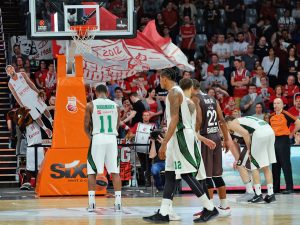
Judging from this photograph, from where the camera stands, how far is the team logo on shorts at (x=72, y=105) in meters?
20.3

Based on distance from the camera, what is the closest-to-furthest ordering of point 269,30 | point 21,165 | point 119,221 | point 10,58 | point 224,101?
1. point 119,221
2. point 21,165
3. point 224,101
4. point 10,58
5. point 269,30

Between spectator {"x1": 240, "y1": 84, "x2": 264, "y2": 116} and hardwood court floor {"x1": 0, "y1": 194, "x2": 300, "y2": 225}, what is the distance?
4350 mm

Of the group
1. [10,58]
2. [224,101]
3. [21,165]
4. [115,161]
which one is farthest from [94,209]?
[10,58]

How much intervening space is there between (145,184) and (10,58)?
758cm

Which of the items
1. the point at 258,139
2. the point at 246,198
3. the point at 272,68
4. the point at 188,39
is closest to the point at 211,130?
the point at 258,139

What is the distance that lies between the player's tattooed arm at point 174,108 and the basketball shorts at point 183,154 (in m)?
0.30

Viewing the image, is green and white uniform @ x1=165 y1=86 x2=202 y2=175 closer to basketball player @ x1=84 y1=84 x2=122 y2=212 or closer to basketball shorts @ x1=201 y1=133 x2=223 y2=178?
basketball shorts @ x1=201 y1=133 x2=223 y2=178

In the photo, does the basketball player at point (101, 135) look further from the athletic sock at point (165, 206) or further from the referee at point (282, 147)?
the referee at point (282, 147)

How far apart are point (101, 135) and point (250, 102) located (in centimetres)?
818

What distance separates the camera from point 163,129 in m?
21.2

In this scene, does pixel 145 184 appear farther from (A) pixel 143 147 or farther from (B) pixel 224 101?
(B) pixel 224 101

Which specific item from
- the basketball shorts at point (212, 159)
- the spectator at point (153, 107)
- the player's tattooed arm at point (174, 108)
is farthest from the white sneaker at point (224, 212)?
the spectator at point (153, 107)

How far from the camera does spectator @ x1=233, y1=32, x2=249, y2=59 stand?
2794 cm

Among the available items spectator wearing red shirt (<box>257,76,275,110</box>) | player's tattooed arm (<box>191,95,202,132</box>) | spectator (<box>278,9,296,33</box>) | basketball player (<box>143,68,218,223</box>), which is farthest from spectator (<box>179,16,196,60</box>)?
basketball player (<box>143,68,218,223</box>)
